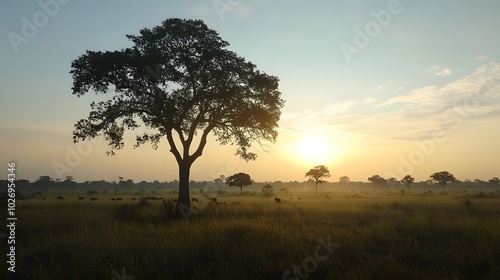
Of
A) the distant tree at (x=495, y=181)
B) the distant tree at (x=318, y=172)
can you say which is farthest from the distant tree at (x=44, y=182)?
the distant tree at (x=495, y=181)

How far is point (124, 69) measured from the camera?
20953 millimetres

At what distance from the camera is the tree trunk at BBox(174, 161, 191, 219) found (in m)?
19.2

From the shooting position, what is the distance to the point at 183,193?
2086 cm

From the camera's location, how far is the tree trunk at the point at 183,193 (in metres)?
19.2

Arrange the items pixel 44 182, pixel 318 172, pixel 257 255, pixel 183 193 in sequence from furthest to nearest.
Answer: pixel 44 182, pixel 318 172, pixel 183 193, pixel 257 255

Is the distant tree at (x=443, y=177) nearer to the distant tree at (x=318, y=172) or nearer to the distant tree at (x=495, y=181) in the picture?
the distant tree at (x=318, y=172)

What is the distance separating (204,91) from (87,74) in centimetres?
710

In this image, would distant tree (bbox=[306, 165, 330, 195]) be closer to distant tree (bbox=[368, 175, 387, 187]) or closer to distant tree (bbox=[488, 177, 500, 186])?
distant tree (bbox=[368, 175, 387, 187])

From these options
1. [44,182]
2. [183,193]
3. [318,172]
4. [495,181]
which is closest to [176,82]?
[183,193]

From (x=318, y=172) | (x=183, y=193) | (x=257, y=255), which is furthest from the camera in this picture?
(x=318, y=172)

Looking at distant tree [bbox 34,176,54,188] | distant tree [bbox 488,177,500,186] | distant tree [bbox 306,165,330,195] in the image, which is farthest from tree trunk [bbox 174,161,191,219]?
distant tree [bbox 488,177,500,186]

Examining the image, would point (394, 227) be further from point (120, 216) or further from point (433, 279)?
point (120, 216)

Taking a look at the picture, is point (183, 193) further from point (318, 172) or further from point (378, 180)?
point (378, 180)

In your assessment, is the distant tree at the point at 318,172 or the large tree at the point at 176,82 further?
the distant tree at the point at 318,172
